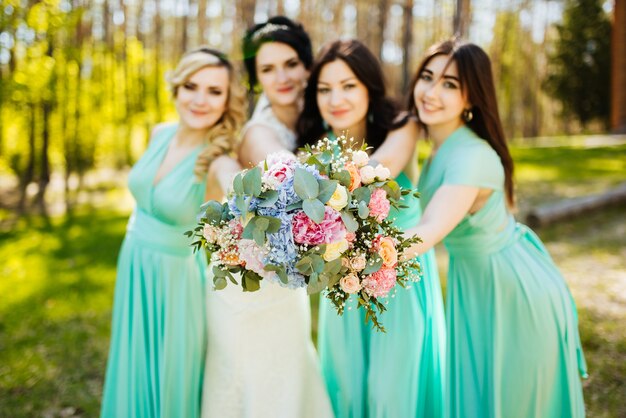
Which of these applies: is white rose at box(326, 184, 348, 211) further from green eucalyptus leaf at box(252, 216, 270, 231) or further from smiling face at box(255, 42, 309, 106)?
smiling face at box(255, 42, 309, 106)

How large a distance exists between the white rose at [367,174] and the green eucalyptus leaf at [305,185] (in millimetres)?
233

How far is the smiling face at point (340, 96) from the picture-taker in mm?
3072

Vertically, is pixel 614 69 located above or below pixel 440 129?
above

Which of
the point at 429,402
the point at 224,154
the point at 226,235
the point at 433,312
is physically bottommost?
the point at 429,402

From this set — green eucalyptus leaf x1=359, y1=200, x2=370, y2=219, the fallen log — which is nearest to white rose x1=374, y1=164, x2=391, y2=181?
green eucalyptus leaf x1=359, y1=200, x2=370, y2=219

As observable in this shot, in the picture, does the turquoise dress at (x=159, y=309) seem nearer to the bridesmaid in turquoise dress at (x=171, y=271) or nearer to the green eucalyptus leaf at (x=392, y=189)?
the bridesmaid in turquoise dress at (x=171, y=271)

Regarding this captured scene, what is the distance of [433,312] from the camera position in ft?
10.5

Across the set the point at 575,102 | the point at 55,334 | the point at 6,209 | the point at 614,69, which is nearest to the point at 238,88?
the point at 55,334

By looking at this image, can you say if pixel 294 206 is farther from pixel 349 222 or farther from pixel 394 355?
pixel 394 355

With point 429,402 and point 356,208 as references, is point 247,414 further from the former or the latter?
point 356,208

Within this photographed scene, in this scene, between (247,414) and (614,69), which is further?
(614,69)

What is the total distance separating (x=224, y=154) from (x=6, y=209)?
1060cm

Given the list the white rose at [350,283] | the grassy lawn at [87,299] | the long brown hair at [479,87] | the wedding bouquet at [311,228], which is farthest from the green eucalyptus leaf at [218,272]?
the grassy lawn at [87,299]

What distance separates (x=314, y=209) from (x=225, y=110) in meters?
1.69
